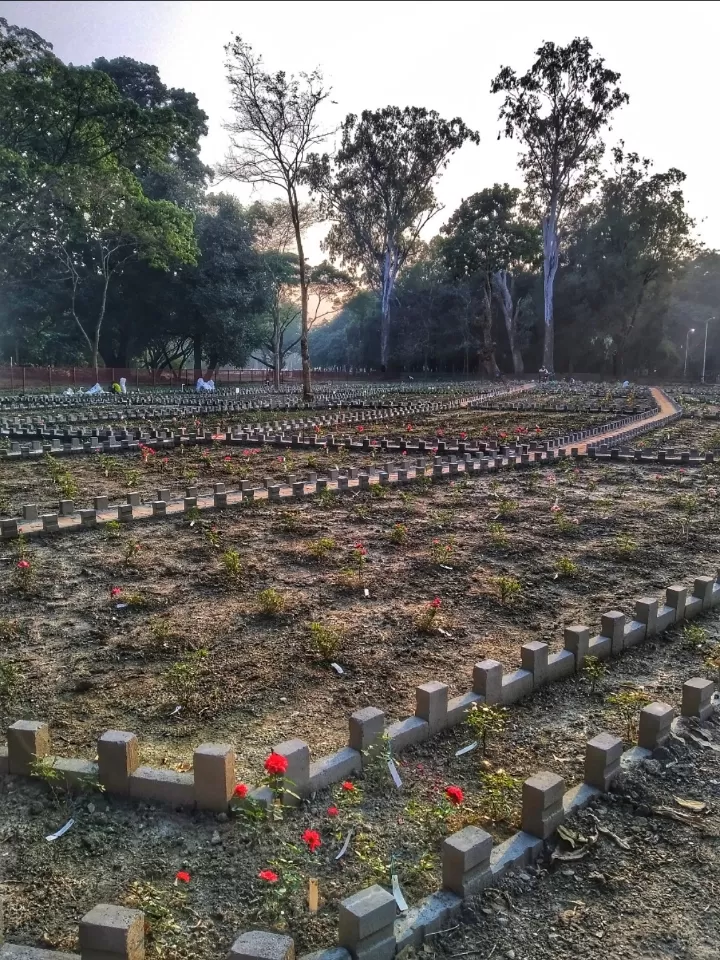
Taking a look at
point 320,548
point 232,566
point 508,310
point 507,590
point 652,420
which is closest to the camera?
point 507,590

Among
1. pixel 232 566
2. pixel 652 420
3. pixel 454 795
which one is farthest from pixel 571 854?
pixel 652 420

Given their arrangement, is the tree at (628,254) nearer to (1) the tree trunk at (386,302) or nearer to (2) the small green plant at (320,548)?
(1) the tree trunk at (386,302)

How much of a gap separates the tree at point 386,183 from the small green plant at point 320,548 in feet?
118

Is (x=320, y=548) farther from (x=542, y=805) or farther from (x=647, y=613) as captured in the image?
(x=542, y=805)

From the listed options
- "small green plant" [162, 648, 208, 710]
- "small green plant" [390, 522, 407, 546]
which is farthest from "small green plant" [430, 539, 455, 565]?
"small green plant" [162, 648, 208, 710]

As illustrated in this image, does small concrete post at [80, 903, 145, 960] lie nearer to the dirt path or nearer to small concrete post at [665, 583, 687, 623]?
small concrete post at [665, 583, 687, 623]

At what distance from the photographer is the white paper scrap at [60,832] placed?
7.71ft

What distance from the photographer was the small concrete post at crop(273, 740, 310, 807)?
2.48m

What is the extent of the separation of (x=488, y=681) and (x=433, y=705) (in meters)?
0.34

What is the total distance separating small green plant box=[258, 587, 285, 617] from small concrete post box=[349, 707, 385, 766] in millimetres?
1663

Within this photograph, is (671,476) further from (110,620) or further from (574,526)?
(110,620)

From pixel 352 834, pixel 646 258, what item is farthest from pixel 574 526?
pixel 646 258

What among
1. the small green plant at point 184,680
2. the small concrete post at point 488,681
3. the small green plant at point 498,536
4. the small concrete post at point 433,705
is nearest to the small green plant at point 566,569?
the small green plant at point 498,536

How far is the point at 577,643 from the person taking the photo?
11.9ft
